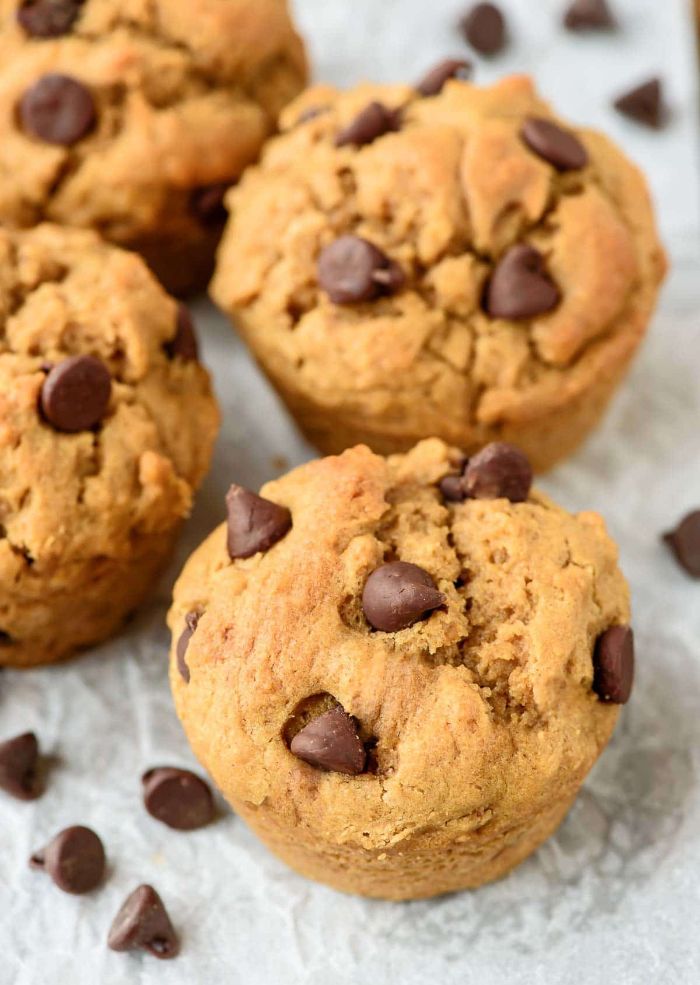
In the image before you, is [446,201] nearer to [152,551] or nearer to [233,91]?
[233,91]

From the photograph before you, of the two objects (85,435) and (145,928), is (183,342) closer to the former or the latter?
(85,435)

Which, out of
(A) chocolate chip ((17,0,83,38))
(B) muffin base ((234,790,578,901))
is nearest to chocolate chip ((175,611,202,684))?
(B) muffin base ((234,790,578,901))

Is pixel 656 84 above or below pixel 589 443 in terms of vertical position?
above

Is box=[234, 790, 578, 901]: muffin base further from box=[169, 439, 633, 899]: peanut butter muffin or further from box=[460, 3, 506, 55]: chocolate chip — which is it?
box=[460, 3, 506, 55]: chocolate chip

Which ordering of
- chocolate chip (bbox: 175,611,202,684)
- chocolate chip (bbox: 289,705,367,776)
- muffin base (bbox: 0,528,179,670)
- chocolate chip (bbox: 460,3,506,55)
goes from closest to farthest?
chocolate chip (bbox: 289,705,367,776), chocolate chip (bbox: 175,611,202,684), muffin base (bbox: 0,528,179,670), chocolate chip (bbox: 460,3,506,55)

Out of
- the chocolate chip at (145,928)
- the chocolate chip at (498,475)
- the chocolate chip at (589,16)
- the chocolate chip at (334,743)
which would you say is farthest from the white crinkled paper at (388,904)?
the chocolate chip at (589,16)

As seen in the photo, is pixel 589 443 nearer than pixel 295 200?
No

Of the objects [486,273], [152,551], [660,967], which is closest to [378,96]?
[486,273]
